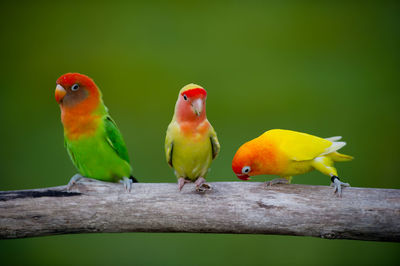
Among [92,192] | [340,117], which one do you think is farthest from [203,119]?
[340,117]

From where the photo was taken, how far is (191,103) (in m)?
1.45

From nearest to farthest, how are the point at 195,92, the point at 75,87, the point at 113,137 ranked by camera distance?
the point at 195,92, the point at 75,87, the point at 113,137

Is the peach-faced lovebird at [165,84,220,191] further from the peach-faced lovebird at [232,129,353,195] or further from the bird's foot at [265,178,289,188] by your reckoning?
the bird's foot at [265,178,289,188]

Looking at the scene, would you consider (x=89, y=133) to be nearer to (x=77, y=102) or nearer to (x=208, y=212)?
(x=77, y=102)

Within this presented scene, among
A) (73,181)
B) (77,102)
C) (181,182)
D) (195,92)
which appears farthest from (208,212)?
(77,102)

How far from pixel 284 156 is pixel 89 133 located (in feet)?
2.99

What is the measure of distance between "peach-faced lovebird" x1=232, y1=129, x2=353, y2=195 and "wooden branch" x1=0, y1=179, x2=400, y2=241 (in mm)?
95

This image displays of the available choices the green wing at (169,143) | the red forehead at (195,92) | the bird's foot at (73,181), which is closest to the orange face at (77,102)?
the bird's foot at (73,181)

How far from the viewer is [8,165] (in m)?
2.66

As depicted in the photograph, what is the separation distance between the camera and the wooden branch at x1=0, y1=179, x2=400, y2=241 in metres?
1.43

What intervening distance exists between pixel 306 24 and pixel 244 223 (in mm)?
1945

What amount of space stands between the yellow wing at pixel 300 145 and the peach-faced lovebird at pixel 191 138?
0.93 ft

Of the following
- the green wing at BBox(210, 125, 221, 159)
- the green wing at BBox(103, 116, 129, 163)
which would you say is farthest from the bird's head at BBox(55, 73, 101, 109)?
the green wing at BBox(210, 125, 221, 159)

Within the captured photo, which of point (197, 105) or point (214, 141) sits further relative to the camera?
point (214, 141)
